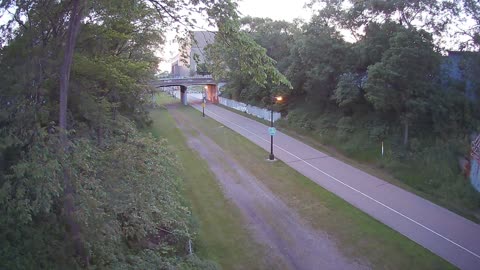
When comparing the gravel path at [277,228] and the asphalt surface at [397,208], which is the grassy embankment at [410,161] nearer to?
the asphalt surface at [397,208]

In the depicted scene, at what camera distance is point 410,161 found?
60.6 feet

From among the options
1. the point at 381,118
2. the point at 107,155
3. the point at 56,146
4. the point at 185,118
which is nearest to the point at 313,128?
the point at 381,118

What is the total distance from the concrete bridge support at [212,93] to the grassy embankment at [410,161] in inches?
1334

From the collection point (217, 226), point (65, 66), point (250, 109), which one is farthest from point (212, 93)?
point (65, 66)

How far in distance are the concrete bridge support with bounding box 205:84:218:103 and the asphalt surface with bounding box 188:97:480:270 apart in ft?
120

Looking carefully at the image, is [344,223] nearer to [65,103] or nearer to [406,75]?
[406,75]

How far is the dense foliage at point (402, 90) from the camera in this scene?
58.2 ft

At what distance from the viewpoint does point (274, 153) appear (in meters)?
22.8

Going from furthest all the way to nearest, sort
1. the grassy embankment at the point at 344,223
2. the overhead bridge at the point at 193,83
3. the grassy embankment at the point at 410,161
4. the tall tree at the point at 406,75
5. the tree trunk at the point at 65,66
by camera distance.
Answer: the overhead bridge at the point at 193,83
the tall tree at the point at 406,75
the grassy embankment at the point at 410,161
the grassy embankment at the point at 344,223
the tree trunk at the point at 65,66

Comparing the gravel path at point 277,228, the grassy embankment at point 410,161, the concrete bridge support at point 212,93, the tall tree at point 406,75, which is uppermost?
the tall tree at point 406,75

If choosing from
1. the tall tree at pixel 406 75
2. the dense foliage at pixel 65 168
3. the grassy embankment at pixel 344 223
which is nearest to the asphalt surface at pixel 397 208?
the grassy embankment at pixel 344 223

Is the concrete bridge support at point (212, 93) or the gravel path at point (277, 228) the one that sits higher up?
the concrete bridge support at point (212, 93)

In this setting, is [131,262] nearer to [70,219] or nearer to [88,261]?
[88,261]

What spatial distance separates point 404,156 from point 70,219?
17493mm
